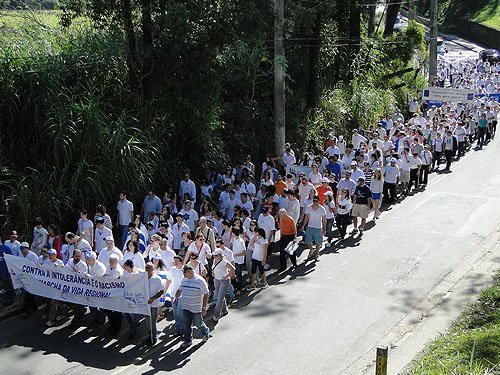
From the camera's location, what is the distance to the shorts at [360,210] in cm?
1745

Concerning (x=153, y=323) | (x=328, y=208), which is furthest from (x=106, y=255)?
(x=328, y=208)

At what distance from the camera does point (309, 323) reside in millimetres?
12406

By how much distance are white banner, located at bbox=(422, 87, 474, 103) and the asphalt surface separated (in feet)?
45.0

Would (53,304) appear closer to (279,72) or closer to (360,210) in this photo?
(360,210)

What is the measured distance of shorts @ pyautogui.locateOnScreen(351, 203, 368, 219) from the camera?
687 inches

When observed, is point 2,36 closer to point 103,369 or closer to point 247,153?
point 247,153

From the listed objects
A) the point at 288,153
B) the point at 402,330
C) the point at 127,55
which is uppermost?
the point at 127,55

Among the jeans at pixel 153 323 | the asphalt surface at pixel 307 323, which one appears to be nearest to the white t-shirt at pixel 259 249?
the asphalt surface at pixel 307 323

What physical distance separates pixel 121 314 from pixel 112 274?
2.43 ft

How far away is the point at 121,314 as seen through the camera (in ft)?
40.1

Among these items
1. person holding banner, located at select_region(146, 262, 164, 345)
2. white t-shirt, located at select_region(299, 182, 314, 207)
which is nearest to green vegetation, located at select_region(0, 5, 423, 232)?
white t-shirt, located at select_region(299, 182, 314, 207)

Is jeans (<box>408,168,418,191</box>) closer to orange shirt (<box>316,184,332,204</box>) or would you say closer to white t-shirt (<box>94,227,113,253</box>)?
orange shirt (<box>316,184,332,204</box>)

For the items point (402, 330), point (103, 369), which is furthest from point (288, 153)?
point (103, 369)

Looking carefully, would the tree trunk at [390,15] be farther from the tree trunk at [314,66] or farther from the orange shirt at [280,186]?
the orange shirt at [280,186]
